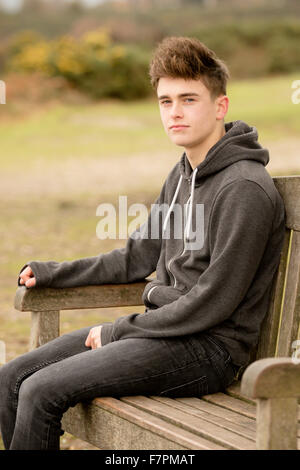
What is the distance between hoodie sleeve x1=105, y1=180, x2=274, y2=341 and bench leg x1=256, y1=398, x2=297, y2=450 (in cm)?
70

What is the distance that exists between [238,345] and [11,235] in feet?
31.9

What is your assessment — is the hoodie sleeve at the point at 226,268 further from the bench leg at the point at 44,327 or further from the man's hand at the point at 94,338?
the bench leg at the point at 44,327

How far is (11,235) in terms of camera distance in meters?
12.3

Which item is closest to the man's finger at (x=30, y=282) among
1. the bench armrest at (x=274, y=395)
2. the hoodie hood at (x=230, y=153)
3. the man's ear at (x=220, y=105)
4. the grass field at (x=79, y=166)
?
the hoodie hood at (x=230, y=153)

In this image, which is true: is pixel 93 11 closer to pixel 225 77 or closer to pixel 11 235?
pixel 11 235

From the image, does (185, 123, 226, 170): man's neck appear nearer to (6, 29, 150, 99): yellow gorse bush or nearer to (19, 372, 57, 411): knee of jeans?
(19, 372, 57, 411): knee of jeans

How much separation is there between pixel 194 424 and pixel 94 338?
2.36ft

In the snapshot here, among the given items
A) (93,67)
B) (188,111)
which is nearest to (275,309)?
(188,111)

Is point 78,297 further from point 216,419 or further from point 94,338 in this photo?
point 216,419

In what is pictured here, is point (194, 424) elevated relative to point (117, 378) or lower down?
lower down

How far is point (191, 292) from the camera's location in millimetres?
2855

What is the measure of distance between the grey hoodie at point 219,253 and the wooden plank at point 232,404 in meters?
0.14

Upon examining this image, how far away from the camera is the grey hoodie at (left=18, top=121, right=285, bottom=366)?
9.24ft

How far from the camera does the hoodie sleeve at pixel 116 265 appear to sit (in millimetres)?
3494
